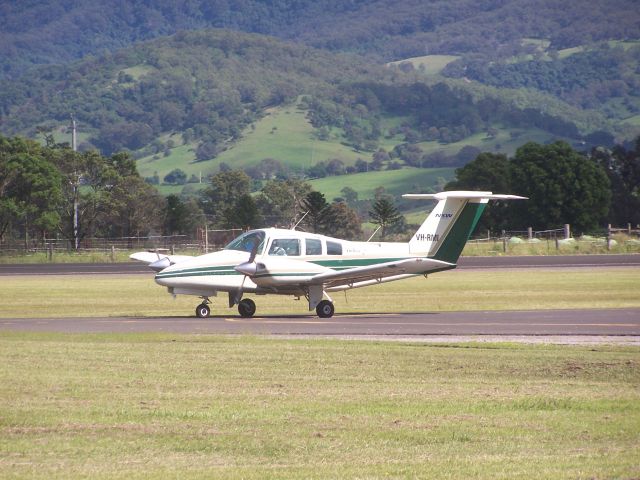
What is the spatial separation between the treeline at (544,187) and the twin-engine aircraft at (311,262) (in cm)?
6247

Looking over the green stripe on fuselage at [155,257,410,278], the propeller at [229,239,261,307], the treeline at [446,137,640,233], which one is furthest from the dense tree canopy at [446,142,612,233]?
the propeller at [229,239,261,307]

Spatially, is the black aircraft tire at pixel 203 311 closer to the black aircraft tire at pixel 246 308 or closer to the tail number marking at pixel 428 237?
the black aircraft tire at pixel 246 308

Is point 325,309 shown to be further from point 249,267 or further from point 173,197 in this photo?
point 173,197

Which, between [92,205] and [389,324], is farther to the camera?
[92,205]

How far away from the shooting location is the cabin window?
1120 inches

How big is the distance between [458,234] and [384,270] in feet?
8.01

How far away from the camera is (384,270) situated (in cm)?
2842

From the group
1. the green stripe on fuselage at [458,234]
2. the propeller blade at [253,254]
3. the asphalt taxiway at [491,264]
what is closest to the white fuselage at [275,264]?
the propeller blade at [253,254]

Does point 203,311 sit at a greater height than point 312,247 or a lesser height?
lesser

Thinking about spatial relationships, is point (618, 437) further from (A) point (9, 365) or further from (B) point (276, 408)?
(A) point (9, 365)

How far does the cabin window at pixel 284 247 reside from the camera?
28453 mm

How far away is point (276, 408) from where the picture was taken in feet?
43.9

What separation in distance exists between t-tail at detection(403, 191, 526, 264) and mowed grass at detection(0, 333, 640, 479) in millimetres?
9956

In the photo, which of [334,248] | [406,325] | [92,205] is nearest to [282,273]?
[334,248]
